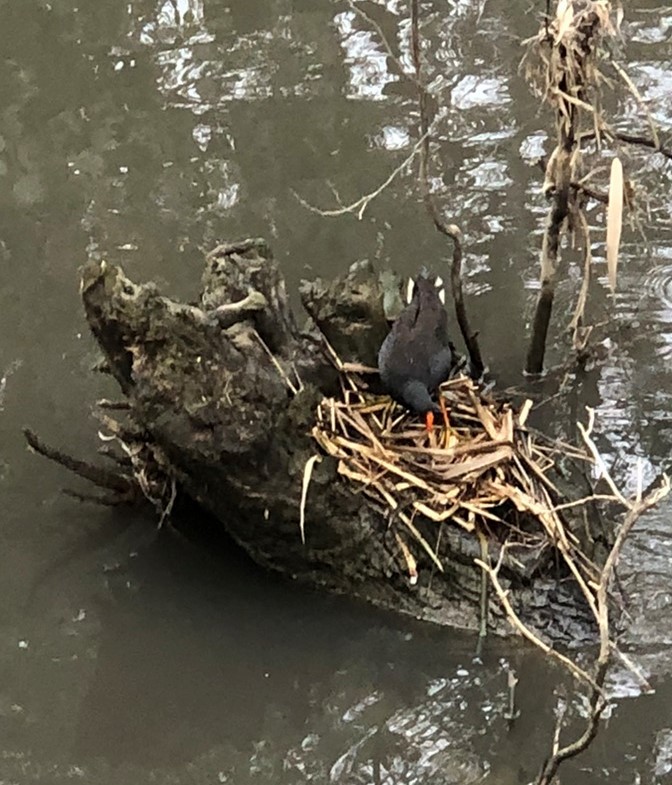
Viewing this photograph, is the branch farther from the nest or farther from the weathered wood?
the nest

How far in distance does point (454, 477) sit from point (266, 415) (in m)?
0.59

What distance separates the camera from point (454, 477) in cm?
344

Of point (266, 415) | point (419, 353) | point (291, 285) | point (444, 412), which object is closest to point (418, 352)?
point (419, 353)

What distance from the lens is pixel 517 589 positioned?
11.2 ft

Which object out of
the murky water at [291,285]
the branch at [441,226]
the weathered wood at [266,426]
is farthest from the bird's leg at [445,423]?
the murky water at [291,285]

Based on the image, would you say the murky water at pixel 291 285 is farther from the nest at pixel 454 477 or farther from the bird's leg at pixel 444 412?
the bird's leg at pixel 444 412

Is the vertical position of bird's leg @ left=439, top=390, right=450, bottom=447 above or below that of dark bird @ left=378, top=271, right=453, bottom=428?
below

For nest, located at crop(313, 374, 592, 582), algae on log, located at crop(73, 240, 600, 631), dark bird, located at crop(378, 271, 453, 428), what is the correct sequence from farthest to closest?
dark bird, located at crop(378, 271, 453, 428), nest, located at crop(313, 374, 592, 582), algae on log, located at crop(73, 240, 600, 631)

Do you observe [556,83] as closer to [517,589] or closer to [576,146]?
[576,146]

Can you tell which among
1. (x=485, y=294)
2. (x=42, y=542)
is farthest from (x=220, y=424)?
(x=485, y=294)

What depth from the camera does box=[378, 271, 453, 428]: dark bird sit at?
3.52 m

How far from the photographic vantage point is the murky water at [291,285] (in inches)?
126

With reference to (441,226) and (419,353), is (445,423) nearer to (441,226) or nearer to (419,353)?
(419,353)

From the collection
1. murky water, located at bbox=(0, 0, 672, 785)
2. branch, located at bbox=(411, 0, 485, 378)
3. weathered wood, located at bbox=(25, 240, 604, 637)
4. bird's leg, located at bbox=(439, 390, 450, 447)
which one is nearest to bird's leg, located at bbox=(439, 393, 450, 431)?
bird's leg, located at bbox=(439, 390, 450, 447)
